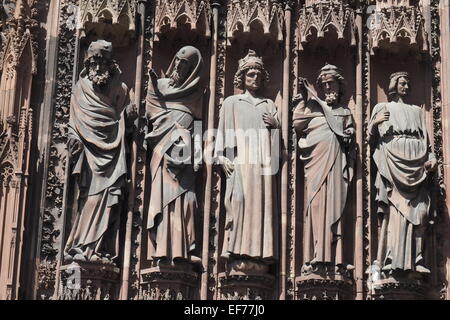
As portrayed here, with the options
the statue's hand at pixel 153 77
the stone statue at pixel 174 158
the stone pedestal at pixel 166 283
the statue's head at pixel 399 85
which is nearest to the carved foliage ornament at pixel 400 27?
the statue's head at pixel 399 85

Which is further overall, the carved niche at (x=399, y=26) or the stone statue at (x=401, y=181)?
the carved niche at (x=399, y=26)

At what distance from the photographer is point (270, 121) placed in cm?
1727

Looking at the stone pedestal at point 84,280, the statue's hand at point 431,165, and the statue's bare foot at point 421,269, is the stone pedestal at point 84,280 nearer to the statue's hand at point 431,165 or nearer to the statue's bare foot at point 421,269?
the statue's bare foot at point 421,269

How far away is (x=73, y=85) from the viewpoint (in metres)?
17.5

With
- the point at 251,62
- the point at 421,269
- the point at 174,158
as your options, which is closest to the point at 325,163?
the point at 251,62

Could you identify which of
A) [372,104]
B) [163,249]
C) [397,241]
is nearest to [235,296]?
[163,249]

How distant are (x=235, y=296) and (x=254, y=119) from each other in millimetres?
2381

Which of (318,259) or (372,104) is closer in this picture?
(318,259)

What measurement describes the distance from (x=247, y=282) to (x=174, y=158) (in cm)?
189

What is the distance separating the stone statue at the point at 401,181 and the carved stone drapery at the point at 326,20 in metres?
1.16

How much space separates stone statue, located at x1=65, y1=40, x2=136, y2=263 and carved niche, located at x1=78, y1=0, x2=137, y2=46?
40cm

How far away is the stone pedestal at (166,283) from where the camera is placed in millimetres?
16594

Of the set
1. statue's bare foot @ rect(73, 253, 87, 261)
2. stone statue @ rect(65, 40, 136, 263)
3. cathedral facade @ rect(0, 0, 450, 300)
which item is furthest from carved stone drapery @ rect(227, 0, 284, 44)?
statue's bare foot @ rect(73, 253, 87, 261)

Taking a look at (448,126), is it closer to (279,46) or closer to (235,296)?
(279,46)
